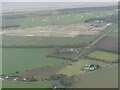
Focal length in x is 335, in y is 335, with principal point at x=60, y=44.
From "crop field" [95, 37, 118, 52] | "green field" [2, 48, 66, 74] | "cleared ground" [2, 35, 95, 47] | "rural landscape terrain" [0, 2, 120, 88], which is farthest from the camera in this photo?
"cleared ground" [2, 35, 95, 47]

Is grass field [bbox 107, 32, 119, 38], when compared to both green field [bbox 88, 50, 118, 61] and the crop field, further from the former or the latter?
green field [bbox 88, 50, 118, 61]

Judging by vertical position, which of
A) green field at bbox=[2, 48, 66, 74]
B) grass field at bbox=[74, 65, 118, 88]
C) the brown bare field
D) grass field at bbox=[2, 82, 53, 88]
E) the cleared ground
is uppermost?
the brown bare field

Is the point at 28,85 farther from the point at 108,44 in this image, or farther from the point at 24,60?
the point at 108,44

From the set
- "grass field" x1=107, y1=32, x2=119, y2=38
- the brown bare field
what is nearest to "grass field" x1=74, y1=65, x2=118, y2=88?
"grass field" x1=107, y1=32, x2=119, y2=38

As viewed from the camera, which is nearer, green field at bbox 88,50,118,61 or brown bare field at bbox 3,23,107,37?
green field at bbox 88,50,118,61

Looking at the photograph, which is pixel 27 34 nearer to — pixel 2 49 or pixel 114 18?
pixel 2 49
